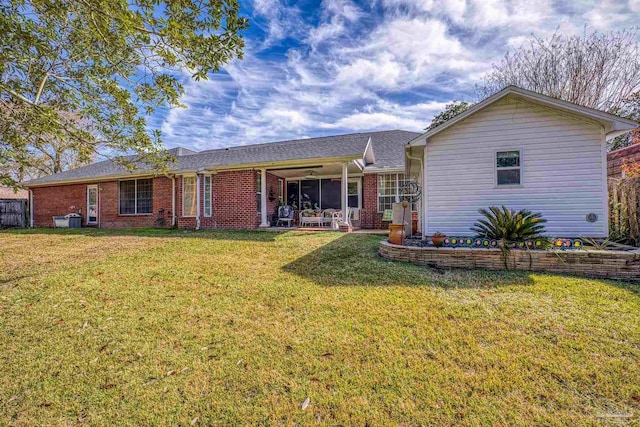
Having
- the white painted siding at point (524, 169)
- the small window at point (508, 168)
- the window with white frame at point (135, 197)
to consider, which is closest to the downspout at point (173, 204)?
the window with white frame at point (135, 197)

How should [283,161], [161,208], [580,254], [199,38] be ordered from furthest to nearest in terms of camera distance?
[161,208] < [283,161] < [580,254] < [199,38]

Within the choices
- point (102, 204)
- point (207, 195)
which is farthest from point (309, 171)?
point (102, 204)

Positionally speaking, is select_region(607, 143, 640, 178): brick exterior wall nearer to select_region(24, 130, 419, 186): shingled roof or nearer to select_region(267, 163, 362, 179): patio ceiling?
select_region(24, 130, 419, 186): shingled roof

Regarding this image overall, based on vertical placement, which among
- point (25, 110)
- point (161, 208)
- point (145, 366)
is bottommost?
point (145, 366)

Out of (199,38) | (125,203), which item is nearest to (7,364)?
(199,38)

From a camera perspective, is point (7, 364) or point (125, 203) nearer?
point (7, 364)

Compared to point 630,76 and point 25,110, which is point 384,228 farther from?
point 630,76

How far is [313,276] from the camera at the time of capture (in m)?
5.59

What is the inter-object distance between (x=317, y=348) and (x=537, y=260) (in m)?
5.09

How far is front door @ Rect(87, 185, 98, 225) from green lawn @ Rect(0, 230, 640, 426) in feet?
38.7

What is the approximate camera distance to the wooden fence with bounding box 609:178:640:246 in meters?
6.76

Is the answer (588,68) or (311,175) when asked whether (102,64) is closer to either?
(311,175)

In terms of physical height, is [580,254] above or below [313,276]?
above

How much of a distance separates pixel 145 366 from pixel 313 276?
3.12m
